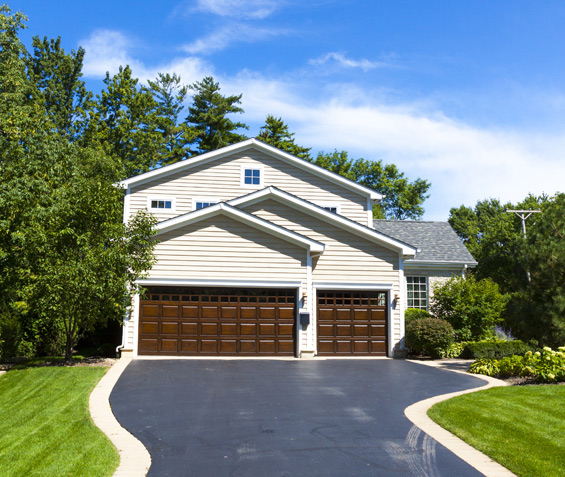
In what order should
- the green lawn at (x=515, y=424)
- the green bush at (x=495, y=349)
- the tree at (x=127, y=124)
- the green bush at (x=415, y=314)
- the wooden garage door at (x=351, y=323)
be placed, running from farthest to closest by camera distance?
the tree at (x=127, y=124) < the green bush at (x=415, y=314) < the wooden garage door at (x=351, y=323) < the green bush at (x=495, y=349) < the green lawn at (x=515, y=424)

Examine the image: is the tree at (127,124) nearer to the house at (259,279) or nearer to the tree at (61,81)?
the tree at (61,81)

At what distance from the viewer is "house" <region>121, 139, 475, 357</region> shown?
1822cm

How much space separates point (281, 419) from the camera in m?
9.32

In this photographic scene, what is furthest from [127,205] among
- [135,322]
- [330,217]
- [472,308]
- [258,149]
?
[472,308]

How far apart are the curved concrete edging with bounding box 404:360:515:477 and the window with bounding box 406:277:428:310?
1319cm

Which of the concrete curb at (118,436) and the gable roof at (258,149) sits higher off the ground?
the gable roof at (258,149)

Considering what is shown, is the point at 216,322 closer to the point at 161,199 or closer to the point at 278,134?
the point at 161,199

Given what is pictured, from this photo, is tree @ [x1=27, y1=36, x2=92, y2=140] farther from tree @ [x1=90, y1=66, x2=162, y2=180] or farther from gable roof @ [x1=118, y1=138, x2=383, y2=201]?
gable roof @ [x1=118, y1=138, x2=383, y2=201]

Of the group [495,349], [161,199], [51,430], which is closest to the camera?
[51,430]

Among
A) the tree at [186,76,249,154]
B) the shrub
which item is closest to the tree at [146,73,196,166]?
the tree at [186,76,249,154]

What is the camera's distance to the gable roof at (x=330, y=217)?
19938 mm

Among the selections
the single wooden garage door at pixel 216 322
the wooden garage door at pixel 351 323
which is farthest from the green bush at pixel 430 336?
the single wooden garage door at pixel 216 322

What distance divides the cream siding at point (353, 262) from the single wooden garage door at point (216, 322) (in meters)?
1.95

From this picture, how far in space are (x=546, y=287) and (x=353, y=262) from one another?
22.7 ft
